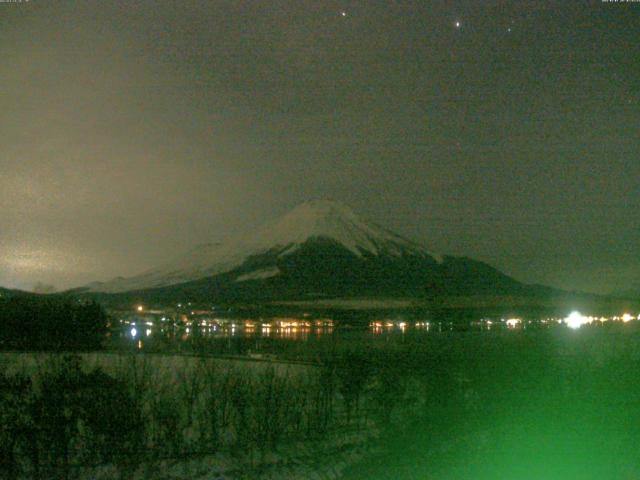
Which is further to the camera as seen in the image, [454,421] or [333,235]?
[333,235]

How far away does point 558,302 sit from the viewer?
10144cm

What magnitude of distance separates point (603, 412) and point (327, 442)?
5.36 metres

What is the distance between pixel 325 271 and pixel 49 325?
85405mm

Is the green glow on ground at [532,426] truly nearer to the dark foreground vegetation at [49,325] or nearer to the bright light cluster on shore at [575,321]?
the dark foreground vegetation at [49,325]

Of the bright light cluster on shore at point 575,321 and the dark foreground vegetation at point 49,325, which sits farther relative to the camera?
the bright light cluster on shore at point 575,321

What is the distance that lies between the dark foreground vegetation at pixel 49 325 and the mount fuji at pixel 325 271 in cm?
5408

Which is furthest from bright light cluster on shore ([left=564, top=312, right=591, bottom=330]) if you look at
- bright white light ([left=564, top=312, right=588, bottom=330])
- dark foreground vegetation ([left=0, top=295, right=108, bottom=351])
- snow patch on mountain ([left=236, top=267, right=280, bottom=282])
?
snow patch on mountain ([left=236, top=267, right=280, bottom=282])

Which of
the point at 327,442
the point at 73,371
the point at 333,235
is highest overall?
the point at 333,235

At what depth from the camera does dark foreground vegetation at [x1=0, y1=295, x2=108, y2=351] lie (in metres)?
40.7

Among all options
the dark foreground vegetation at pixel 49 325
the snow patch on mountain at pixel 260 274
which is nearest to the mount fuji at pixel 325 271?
the snow patch on mountain at pixel 260 274

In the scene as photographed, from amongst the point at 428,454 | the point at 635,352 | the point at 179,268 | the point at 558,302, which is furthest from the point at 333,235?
the point at 428,454

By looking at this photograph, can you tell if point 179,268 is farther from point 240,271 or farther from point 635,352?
point 635,352

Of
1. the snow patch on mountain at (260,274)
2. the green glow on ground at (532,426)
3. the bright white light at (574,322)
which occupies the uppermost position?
the snow patch on mountain at (260,274)

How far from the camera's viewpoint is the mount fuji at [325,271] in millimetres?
111625
